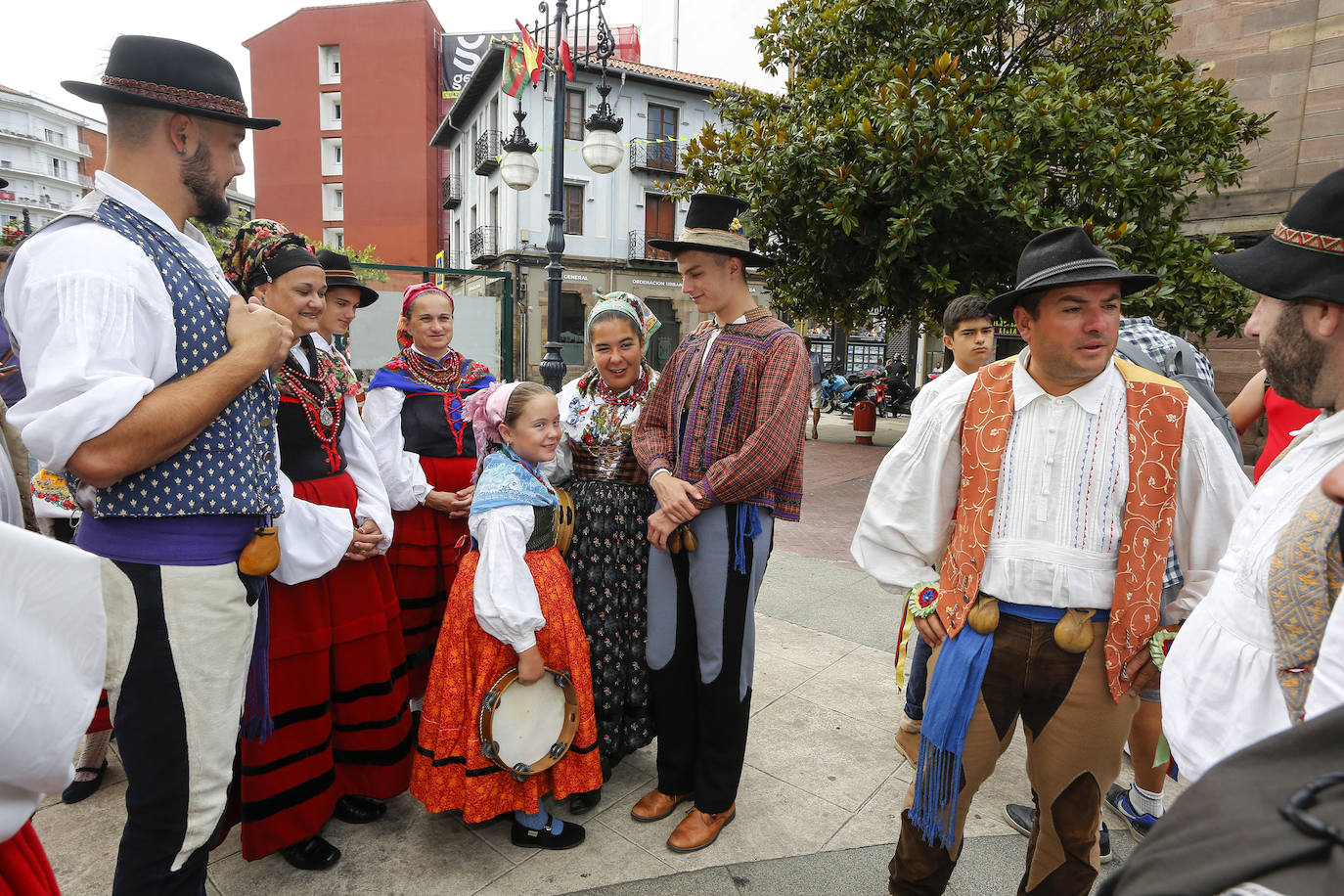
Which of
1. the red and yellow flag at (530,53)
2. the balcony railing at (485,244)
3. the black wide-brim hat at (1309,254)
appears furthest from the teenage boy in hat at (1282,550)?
the balcony railing at (485,244)

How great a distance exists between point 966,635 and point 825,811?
1.23m

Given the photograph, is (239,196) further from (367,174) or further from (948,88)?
(948,88)

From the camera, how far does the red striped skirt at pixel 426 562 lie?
3.27 meters

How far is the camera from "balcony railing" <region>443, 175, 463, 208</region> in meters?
31.9

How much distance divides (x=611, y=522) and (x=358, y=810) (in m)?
1.44

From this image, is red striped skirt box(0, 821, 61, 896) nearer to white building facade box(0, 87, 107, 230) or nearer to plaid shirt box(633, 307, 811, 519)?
plaid shirt box(633, 307, 811, 519)

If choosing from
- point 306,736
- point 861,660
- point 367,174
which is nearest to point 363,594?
point 306,736

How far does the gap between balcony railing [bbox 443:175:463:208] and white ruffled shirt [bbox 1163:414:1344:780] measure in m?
34.0

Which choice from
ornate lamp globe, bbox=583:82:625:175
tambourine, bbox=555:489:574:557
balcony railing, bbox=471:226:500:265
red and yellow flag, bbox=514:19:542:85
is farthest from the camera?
balcony railing, bbox=471:226:500:265

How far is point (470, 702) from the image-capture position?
95.8 inches

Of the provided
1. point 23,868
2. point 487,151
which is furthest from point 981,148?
point 487,151

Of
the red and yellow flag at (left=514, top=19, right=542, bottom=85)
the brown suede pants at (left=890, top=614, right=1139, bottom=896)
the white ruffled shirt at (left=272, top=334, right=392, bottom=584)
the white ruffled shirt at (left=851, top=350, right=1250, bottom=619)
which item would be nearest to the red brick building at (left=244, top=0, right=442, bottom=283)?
the red and yellow flag at (left=514, top=19, right=542, bottom=85)

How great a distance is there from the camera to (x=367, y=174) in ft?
113

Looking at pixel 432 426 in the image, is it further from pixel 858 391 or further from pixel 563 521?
pixel 858 391
